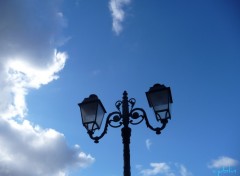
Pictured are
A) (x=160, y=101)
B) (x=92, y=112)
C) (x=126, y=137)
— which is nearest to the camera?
(x=126, y=137)

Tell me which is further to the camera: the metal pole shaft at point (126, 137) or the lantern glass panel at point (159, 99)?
the lantern glass panel at point (159, 99)

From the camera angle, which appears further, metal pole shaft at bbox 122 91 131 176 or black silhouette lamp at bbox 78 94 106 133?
black silhouette lamp at bbox 78 94 106 133

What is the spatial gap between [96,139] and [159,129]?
4.81ft

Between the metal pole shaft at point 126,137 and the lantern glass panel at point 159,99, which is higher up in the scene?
the lantern glass panel at point 159,99

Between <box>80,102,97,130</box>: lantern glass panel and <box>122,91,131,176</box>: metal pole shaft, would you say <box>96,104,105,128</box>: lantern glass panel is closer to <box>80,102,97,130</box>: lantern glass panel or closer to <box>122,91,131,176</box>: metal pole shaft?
<box>80,102,97,130</box>: lantern glass panel

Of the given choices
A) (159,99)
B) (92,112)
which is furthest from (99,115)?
(159,99)

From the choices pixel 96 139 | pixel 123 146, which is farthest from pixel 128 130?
pixel 96 139

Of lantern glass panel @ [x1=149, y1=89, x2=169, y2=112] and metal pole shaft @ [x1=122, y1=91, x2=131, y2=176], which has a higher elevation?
lantern glass panel @ [x1=149, y1=89, x2=169, y2=112]

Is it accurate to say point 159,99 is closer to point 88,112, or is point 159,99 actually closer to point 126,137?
point 126,137

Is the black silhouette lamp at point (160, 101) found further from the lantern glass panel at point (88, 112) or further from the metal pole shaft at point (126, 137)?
the lantern glass panel at point (88, 112)

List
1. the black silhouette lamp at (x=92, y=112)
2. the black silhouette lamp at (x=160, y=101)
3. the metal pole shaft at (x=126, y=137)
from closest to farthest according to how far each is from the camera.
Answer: the metal pole shaft at (x=126, y=137) → the black silhouette lamp at (x=160, y=101) → the black silhouette lamp at (x=92, y=112)

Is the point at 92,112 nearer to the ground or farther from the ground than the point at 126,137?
farther from the ground

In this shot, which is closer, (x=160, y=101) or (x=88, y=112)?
(x=160, y=101)

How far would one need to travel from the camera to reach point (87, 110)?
7.11 meters
